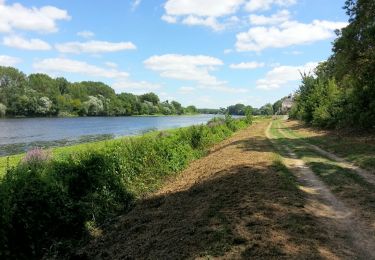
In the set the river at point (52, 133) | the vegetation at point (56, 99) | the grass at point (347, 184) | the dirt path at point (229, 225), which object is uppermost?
the vegetation at point (56, 99)

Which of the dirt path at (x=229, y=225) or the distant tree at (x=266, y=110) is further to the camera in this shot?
the distant tree at (x=266, y=110)

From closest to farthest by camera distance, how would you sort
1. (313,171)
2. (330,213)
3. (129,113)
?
(330,213) < (313,171) < (129,113)

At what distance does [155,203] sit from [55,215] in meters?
3.42

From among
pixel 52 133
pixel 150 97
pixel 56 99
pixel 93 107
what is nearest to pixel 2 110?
pixel 56 99

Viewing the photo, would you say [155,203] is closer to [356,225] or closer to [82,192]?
[82,192]

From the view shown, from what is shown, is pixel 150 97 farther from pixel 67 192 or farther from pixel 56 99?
pixel 67 192

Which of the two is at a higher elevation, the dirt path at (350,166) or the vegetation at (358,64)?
the vegetation at (358,64)

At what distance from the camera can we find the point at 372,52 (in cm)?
2525

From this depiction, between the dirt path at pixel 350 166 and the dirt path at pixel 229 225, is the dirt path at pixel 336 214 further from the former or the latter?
the dirt path at pixel 350 166

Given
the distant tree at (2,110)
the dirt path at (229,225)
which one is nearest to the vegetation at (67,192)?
the dirt path at (229,225)

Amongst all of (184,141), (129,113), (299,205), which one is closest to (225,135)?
(184,141)

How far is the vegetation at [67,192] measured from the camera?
8.45m

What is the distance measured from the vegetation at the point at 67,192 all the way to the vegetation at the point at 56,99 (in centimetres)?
9535

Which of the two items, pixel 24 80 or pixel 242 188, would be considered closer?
pixel 242 188
